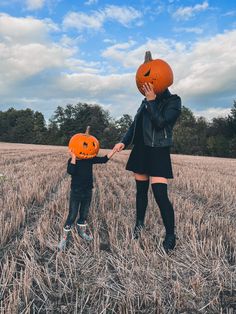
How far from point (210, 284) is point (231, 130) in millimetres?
53027

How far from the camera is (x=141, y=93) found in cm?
420

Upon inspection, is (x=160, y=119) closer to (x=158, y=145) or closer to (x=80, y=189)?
(x=158, y=145)

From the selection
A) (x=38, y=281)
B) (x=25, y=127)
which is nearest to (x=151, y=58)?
(x=38, y=281)

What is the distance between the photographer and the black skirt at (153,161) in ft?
12.8

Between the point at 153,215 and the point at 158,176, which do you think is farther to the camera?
the point at 153,215

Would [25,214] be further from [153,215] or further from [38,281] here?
[38,281]

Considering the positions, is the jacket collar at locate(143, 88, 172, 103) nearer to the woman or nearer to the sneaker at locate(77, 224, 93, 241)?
the woman

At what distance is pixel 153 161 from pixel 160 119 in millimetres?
504

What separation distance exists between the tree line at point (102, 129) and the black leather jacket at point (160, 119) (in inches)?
1851

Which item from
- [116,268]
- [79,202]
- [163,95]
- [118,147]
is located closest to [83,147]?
[118,147]

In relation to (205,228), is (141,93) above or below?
above

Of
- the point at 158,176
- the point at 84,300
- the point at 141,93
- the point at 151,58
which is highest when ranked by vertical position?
the point at 151,58

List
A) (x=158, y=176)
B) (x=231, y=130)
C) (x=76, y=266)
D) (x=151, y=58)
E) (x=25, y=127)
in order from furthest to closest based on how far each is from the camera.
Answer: (x=25, y=127) < (x=231, y=130) < (x=151, y=58) < (x=158, y=176) < (x=76, y=266)

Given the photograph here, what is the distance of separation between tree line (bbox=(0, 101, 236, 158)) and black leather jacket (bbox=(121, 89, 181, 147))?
154 ft
